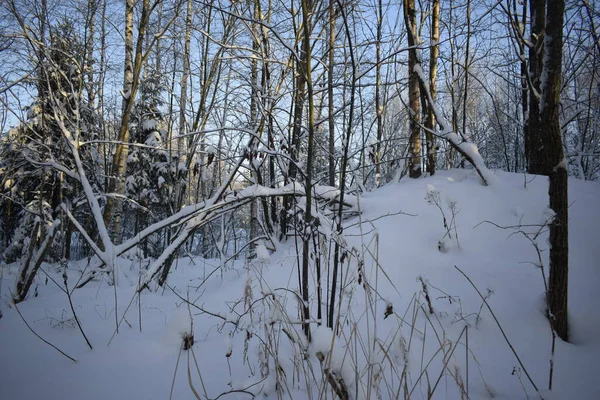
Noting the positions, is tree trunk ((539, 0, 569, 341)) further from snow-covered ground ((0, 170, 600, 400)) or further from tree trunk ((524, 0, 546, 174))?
tree trunk ((524, 0, 546, 174))

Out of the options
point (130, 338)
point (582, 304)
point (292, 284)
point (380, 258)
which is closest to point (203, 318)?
point (130, 338)

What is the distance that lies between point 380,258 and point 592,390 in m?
1.21

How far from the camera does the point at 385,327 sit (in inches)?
62.1

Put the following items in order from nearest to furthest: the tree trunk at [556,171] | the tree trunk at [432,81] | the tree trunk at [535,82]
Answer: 1. the tree trunk at [556,171]
2. the tree trunk at [535,82]
3. the tree trunk at [432,81]

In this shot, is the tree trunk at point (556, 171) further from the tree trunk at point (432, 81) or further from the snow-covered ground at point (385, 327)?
the tree trunk at point (432, 81)

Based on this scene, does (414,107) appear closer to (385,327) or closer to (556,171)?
(556,171)

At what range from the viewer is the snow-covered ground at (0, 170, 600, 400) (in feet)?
3.86

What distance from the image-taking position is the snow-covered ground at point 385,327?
3.86 ft

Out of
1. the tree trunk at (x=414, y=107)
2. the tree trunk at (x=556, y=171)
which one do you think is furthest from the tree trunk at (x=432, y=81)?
the tree trunk at (x=556, y=171)

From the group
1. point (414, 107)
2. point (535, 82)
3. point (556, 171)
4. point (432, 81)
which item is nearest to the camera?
point (556, 171)

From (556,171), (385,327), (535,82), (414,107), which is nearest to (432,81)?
(414,107)

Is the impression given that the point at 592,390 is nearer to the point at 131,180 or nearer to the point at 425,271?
the point at 425,271

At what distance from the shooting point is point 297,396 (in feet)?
3.77

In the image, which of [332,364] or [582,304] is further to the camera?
[582,304]
